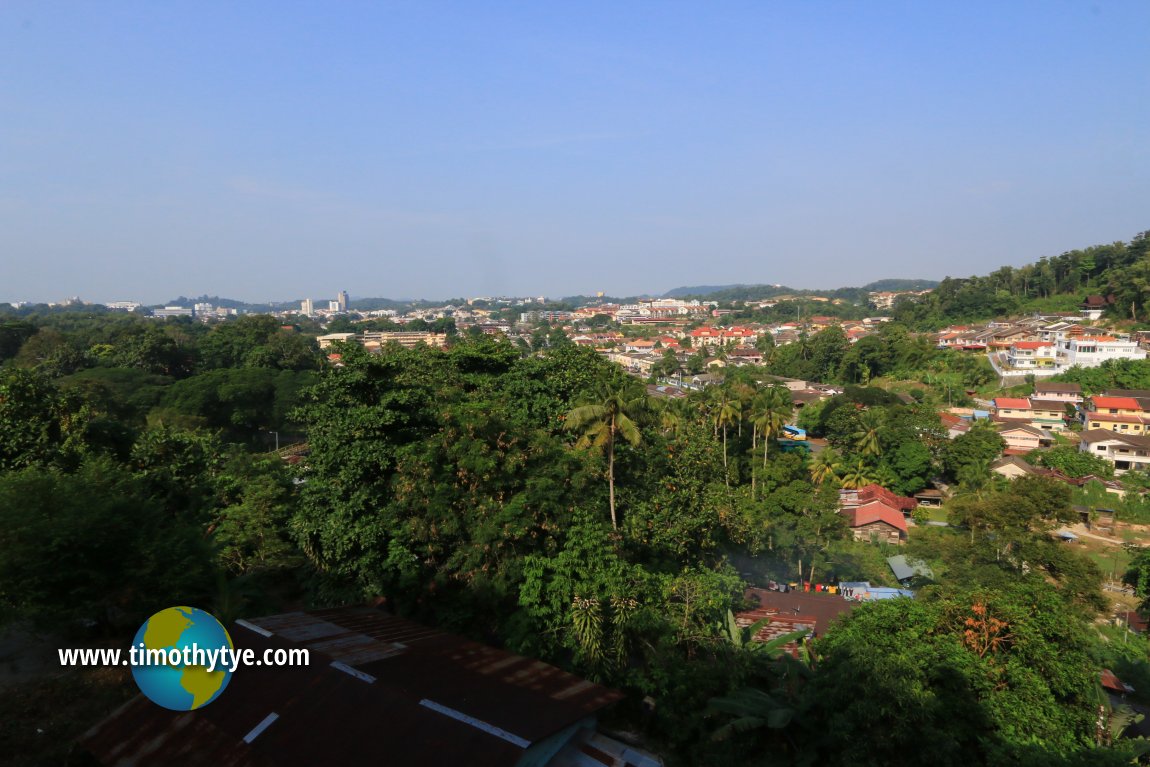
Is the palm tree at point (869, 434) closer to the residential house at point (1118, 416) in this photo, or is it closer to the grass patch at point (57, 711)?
the residential house at point (1118, 416)

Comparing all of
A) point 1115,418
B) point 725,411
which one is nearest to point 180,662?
point 725,411

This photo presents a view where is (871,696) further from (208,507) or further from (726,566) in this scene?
(208,507)

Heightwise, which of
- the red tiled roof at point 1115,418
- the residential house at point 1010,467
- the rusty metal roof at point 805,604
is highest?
the rusty metal roof at point 805,604

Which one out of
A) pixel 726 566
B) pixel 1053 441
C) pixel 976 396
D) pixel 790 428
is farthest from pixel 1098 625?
pixel 976 396

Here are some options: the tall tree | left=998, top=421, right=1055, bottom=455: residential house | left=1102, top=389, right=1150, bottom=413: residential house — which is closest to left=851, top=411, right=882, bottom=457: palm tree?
the tall tree

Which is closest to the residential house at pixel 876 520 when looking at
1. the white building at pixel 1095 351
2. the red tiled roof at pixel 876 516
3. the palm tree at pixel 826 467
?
the red tiled roof at pixel 876 516

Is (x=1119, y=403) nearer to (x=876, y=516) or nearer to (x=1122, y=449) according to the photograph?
(x=1122, y=449)
